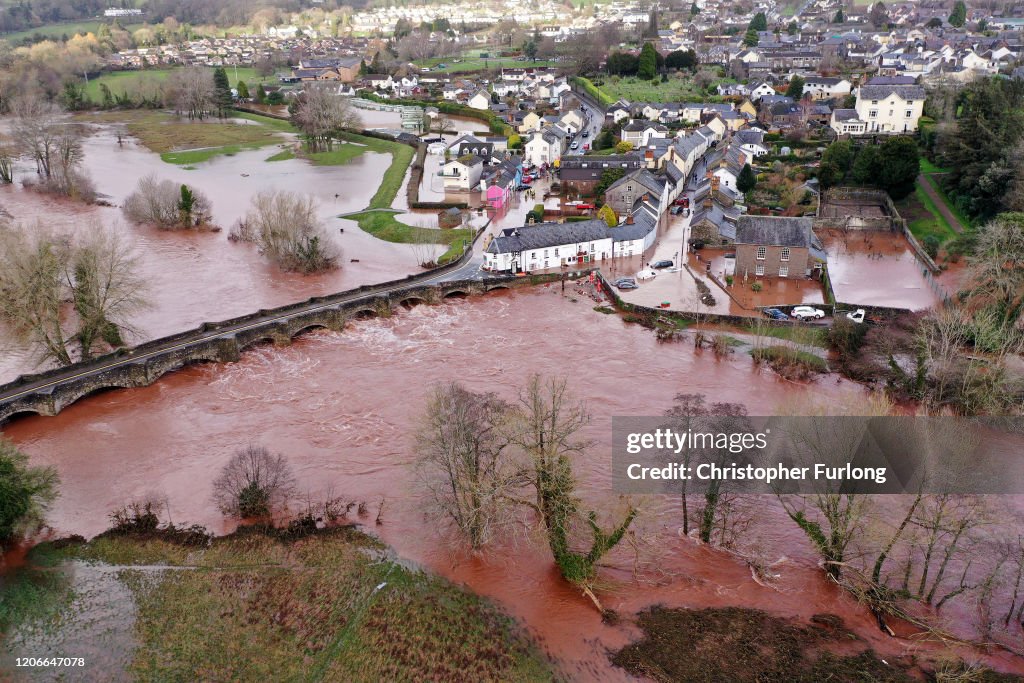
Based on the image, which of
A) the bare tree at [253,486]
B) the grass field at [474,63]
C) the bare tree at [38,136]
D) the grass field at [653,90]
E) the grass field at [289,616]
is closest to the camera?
the grass field at [289,616]

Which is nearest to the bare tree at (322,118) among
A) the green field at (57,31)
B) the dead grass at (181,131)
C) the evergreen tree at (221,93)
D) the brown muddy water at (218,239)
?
the brown muddy water at (218,239)

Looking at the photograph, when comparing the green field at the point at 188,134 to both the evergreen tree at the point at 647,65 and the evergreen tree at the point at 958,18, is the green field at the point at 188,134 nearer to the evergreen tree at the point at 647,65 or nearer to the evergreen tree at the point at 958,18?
the evergreen tree at the point at 647,65

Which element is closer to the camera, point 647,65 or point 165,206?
point 165,206

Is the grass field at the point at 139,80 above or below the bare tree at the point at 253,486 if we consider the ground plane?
above

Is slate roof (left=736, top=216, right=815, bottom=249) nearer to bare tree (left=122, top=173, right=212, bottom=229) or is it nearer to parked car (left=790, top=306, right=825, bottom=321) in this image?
parked car (left=790, top=306, right=825, bottom=321)

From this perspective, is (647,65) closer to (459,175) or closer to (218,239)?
(459,175)

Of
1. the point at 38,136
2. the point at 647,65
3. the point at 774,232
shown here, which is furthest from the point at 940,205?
the point at 38,136

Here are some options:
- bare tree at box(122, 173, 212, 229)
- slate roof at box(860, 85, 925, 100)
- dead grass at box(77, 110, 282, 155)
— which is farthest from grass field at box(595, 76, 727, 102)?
bare tree at box(122, 173, 212, 229)
